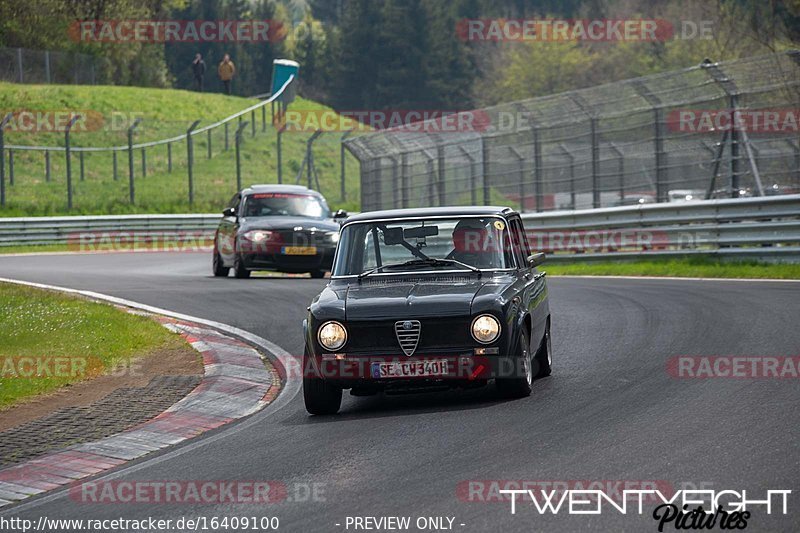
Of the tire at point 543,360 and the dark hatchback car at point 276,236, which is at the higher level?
the dark hatchback car at point 276,236

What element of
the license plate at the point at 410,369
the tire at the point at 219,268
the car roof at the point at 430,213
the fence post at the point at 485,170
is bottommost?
the license plate at the point at 410,369

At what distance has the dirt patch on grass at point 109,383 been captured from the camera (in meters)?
10.0

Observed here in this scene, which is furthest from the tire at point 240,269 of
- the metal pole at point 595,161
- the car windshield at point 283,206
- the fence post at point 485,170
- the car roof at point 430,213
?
the car roof at point 430,213

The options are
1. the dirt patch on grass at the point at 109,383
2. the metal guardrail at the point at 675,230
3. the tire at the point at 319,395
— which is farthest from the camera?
the metal guardrail at the point at 675,230

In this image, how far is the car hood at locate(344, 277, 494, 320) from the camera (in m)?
9.34

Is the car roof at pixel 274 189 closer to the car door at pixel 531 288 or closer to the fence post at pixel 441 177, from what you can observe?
the fence post at pixel 441 177

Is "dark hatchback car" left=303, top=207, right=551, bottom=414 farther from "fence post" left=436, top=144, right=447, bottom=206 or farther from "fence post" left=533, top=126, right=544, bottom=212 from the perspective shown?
"fence post" left=436, top=144, right=447, bottom=206

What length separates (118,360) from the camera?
12406 mm

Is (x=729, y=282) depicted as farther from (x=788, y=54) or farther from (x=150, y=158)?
(x=150, y=158)

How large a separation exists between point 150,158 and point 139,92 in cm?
1656

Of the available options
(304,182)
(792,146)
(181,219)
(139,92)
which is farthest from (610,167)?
(139,92)

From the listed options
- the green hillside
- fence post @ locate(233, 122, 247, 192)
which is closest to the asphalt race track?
fence post @ locate(233, 122, 247, 192)

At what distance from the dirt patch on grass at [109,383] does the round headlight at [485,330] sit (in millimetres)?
3103

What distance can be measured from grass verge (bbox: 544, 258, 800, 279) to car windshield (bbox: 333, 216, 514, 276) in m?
9.62
